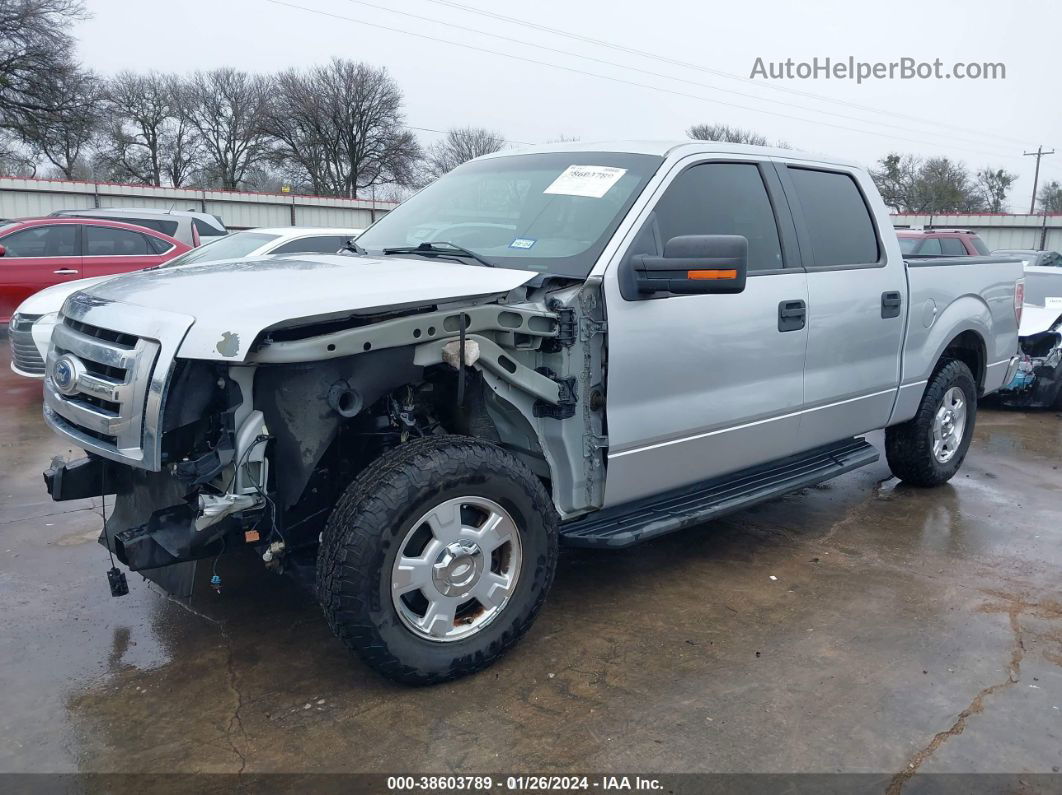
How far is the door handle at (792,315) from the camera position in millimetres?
4016

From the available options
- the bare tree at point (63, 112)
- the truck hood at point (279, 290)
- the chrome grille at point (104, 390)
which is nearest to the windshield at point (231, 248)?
the truck hood at point (279, 290)

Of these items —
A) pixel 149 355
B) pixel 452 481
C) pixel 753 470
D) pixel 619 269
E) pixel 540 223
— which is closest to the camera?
pixel 149 355

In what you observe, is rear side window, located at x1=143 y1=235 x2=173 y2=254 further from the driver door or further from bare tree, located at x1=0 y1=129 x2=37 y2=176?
bare tree, located at x1=0 y1=129 x2=37 y2=176

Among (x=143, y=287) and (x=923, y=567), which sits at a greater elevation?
(x=143, y=287)

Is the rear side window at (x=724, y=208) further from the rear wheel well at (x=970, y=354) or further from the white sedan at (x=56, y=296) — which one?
the white sedan at (x=56, y=296)

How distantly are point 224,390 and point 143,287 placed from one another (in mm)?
631

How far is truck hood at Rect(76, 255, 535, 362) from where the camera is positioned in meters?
2.60

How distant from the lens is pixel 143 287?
310cm

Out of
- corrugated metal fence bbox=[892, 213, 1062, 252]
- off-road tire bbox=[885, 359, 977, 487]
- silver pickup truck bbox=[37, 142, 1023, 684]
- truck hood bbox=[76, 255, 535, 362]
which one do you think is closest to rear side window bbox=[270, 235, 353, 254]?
silver pickup truck bbox=[37, 142, 1023, 684]

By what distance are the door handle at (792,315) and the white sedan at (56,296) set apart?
429cm

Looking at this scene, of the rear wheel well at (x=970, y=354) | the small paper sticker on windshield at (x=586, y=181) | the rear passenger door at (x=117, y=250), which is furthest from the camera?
the rear passenger door at (x=117, y=250)

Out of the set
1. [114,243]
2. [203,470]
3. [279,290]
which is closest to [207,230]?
[114,243]

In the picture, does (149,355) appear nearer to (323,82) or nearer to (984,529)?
(984,529)

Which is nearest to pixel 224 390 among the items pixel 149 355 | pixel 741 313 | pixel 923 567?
pixel 149 355
